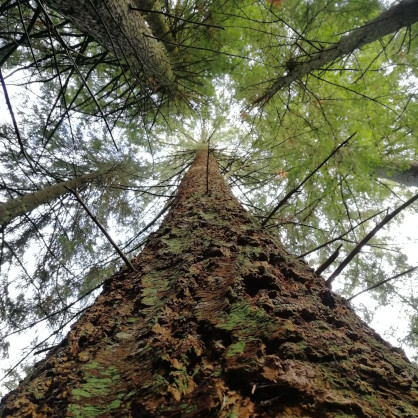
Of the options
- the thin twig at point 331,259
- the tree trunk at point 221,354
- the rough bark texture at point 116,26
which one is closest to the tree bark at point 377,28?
the rough bark texture at point 116,26

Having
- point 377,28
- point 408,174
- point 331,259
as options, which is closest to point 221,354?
point 331,259

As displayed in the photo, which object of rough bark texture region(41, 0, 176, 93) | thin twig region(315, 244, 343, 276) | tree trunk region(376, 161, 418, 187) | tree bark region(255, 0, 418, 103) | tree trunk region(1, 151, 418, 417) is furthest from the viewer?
tree trunk region(376, 161, 418, 187)

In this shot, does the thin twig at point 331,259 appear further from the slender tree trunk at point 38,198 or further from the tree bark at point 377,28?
the slender tree trunk at point 38,198

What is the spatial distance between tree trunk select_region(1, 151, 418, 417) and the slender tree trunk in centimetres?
289

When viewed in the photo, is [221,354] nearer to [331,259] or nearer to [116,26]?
[331,259]

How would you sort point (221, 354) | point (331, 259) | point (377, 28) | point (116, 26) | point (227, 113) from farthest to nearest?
point (227, 113) < point (377, 28) < point (116, 26) < point (331, 259) < point (221, 354)

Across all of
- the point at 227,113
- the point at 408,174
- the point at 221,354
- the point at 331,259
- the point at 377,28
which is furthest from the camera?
the point at 227,113

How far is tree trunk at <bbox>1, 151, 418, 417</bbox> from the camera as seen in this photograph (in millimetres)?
638

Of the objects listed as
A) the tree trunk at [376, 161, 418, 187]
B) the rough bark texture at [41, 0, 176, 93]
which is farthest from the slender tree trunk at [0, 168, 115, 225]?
the tree trunk at [376, 161, 418, 187]

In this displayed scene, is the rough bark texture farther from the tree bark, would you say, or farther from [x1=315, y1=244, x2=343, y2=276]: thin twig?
the tree bark

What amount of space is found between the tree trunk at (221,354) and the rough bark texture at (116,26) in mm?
1315

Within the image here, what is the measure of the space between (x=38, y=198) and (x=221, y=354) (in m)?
4.73

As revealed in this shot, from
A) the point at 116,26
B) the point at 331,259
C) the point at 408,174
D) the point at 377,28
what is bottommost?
the point at 331,259

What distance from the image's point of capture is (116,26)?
2426mm
